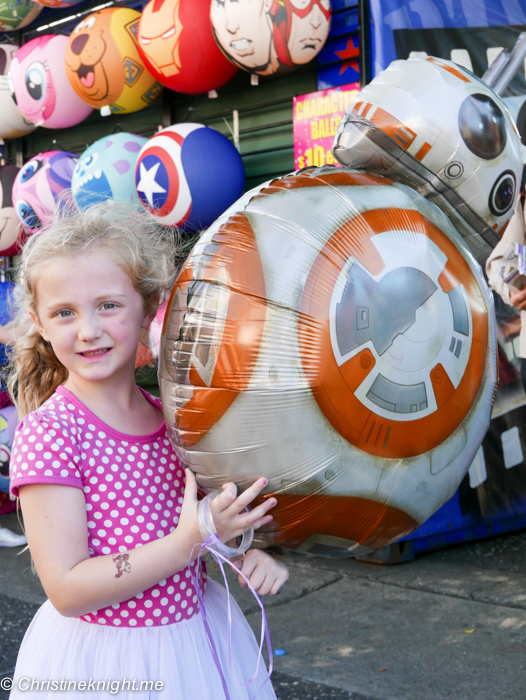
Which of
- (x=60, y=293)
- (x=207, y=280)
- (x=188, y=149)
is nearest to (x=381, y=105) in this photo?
(x=207, y=280)

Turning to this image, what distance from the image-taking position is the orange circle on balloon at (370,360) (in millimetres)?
1222

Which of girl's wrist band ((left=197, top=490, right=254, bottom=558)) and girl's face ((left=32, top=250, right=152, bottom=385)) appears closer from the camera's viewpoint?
girl's wrist band ((left=197, top=490, right=254, bottom=558))

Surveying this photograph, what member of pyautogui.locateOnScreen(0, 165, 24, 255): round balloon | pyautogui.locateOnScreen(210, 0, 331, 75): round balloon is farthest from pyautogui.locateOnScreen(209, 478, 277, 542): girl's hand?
pyautogui.locateOnScreen(0, 165, 24, 255): round balloon

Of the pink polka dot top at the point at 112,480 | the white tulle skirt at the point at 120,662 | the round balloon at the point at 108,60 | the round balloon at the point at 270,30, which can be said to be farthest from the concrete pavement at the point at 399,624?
A: the round balloon at the point at 108,60

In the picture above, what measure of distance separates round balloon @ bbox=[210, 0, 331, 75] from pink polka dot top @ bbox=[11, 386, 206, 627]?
9.01 feet

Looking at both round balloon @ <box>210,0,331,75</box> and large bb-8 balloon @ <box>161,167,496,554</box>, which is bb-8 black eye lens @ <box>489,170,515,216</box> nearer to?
large bb-8 balloon @ <box>161,167,496,554</box>

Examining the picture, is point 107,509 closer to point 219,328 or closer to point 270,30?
point 219,328

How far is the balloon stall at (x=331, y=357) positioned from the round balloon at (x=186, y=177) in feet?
8.49

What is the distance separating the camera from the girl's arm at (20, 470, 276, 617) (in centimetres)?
131

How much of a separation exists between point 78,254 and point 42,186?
3.68m

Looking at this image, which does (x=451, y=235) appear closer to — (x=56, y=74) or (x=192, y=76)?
(x=192, y=76)

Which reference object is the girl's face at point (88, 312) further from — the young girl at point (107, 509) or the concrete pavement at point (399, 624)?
the concrete pavement at point (399, 624)

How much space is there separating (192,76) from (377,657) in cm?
317

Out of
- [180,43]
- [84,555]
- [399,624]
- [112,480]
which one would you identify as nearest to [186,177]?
[180,43]
